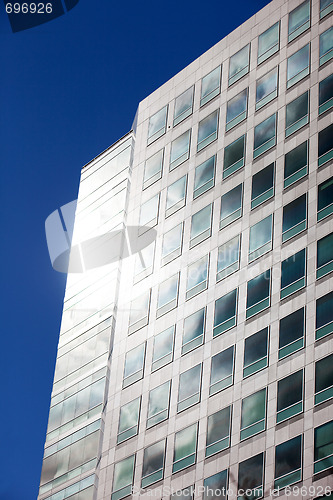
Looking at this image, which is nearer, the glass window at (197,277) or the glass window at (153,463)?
the glass window at (153,463)

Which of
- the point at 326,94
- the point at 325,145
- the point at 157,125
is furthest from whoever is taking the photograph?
the point at 157,125

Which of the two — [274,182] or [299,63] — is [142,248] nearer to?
[274,182]

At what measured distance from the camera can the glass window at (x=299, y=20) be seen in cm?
5050

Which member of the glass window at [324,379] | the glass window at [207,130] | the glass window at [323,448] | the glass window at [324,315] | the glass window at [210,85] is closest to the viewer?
the glass window at [323,448]

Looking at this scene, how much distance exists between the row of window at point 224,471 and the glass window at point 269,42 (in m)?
21.3

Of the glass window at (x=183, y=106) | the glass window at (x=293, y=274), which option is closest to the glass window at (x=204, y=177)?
the glass window at (x=183, y=106)

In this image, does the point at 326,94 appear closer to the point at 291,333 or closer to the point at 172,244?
the point at 172,244

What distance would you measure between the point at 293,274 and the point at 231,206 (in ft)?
24.1

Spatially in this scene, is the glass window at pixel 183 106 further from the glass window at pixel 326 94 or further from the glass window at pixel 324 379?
the glass window at pixel 324 379

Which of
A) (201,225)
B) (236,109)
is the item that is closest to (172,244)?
(201,225)

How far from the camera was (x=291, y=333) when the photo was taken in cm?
4012

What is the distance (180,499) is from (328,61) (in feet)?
75.3

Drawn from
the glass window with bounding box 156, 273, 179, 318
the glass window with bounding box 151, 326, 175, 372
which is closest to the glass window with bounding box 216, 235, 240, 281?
the glass window with bounding box 156, 273, 179, 318

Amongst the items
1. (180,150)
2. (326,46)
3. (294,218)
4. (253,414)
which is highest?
(180,150)
